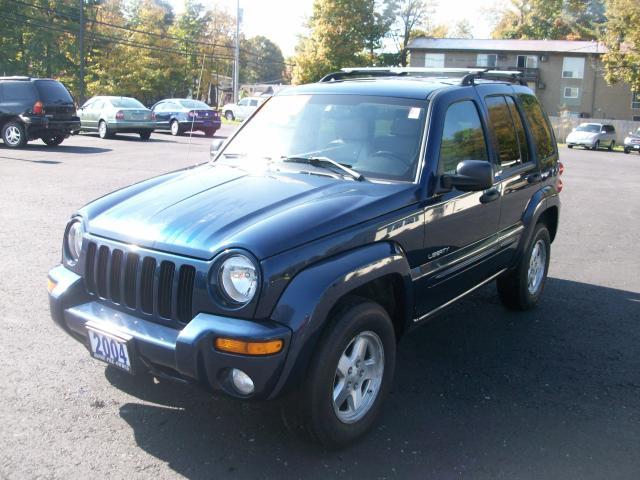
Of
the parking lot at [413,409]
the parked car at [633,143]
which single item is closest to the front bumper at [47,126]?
the parking lot at [413,409]

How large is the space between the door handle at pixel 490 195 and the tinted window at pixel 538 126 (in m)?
1.09

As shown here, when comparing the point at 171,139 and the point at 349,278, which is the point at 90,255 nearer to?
the point at 349,278

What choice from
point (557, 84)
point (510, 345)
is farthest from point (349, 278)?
point (557, 84)

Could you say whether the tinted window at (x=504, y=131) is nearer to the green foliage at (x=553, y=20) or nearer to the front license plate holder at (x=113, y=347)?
the front license plate holder at (x=113, y=347)

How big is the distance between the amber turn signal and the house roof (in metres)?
60.6

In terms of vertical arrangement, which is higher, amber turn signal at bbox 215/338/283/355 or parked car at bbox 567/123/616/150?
parked car at bbox 567/123/616/150

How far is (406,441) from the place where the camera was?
3551mm

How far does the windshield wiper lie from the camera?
159 inches

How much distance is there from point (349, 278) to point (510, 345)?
7.71 ft

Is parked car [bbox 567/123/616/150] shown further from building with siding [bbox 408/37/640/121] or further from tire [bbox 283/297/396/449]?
tire [bbox 283/297/396/449]

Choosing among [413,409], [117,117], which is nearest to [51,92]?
[117,117]

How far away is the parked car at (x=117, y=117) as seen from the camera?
23.0m

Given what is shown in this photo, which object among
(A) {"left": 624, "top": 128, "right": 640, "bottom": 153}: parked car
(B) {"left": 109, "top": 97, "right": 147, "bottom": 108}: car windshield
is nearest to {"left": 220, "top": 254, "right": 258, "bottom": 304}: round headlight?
(B) {"left": 109, "top": 97, "right": 147, "bottom": 108}: car windshield

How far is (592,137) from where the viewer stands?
3694cm
